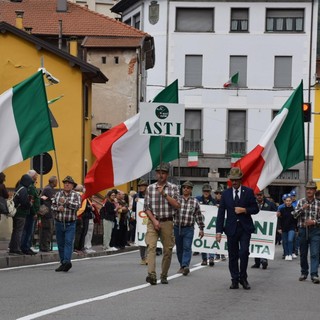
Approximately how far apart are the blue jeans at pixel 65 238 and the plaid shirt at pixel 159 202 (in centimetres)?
362

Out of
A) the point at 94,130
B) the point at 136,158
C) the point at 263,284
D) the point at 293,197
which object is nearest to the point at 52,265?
the point at 136,158

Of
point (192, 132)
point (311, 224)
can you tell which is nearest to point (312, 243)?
point (311, 224)

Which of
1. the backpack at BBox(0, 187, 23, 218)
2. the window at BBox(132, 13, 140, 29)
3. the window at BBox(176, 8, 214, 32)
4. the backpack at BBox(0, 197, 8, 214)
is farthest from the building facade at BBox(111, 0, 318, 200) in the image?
the backpack at BBox(0, 197, 8, 214)

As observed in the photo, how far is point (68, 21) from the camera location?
54.9 meters

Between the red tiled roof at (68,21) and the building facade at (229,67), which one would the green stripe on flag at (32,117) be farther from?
the building facade at (229,67)

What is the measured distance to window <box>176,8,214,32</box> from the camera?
62875mm

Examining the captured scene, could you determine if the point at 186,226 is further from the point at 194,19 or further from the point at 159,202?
the point at 194,19

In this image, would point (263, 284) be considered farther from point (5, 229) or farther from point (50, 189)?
point (5, 229)

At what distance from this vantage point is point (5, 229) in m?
28.2

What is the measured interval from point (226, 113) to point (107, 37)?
38.4 ft

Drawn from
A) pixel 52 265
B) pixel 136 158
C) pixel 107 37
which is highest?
pixel 107 37

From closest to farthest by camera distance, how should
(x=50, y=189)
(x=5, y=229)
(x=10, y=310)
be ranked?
(x=10, y=310)
(x=50, y=189)
(x=5, y=229)

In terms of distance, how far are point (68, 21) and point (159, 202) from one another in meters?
38.9

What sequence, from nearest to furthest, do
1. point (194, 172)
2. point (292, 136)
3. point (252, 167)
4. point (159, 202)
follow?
point (159, 202)
point (252, 167)
point (292, 136)
point (194, 172)
